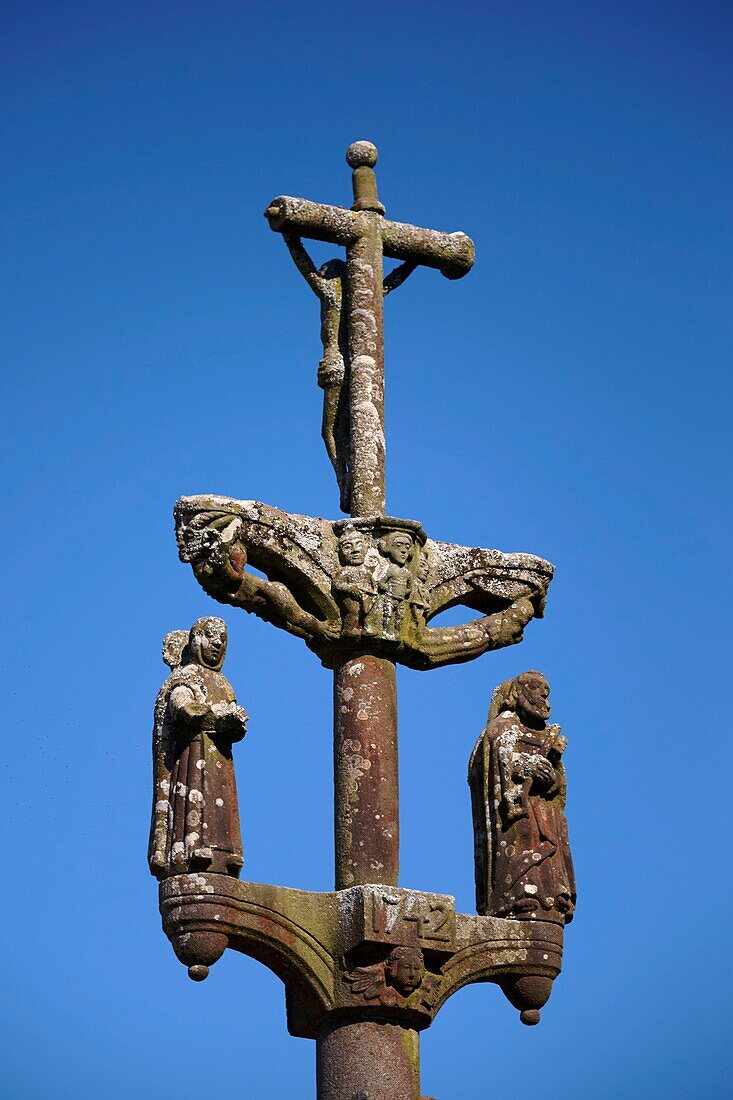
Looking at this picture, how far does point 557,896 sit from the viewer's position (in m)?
15.3

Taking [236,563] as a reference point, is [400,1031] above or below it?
below

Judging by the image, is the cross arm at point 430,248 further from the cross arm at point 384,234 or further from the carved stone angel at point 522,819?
the carved stone angel at point 522,819

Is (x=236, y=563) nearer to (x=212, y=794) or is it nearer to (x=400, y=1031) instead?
(x=212, y=794)

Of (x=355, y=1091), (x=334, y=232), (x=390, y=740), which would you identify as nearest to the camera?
(x=355, y=1091)

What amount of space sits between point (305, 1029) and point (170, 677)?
2.44 m

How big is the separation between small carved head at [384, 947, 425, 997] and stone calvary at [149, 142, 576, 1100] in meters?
0.01

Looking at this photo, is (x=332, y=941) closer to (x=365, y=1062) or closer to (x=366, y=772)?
(x=365, y=1062)

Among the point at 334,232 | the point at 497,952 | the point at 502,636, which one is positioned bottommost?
the point at 497,952

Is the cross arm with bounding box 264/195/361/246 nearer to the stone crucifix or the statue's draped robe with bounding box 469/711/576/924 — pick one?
the stone crucifix

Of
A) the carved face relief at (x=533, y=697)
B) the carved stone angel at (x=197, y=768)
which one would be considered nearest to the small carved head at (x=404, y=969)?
the carved stone angel at (x=197, y=768)

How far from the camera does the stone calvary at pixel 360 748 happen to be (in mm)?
14383

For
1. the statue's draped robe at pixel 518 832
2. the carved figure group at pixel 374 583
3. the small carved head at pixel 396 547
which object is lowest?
the statue's draped robe at pixel 518 832

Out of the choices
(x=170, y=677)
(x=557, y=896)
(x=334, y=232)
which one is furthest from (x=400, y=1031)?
(x=334, y=232)

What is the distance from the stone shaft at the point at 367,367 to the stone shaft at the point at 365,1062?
359 cm
